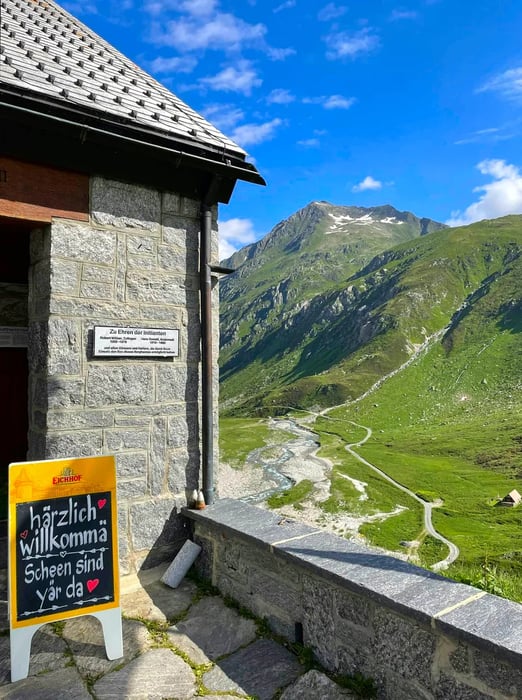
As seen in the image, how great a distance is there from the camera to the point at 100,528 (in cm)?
409

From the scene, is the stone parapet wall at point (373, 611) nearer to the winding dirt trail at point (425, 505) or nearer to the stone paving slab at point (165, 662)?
the stone paving slab at point (165, 662)

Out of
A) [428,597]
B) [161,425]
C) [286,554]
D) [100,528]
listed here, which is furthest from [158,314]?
[428,597]

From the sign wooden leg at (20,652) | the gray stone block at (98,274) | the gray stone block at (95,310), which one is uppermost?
the gray stone block at (98,274)

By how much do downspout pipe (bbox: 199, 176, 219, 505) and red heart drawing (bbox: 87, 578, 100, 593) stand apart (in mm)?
1765

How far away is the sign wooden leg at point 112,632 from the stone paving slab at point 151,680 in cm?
17

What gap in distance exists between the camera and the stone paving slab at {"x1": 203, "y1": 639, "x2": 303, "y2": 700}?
345 centimetres

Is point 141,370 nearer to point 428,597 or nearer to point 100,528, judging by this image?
point 100,528

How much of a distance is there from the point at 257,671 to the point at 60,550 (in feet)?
5.99

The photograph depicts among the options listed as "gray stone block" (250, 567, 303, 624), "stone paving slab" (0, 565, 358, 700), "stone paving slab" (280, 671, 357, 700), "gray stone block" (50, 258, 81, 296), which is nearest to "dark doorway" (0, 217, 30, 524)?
"gray stone block" (50, 258, 81, 296)

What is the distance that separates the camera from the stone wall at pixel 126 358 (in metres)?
4.84

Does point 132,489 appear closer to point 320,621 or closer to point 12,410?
point 12,410

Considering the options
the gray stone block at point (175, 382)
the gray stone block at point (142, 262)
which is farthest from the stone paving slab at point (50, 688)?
the gray stone block at point (142, 262)

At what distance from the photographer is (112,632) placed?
3.82m

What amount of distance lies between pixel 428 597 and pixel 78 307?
13.3ft
